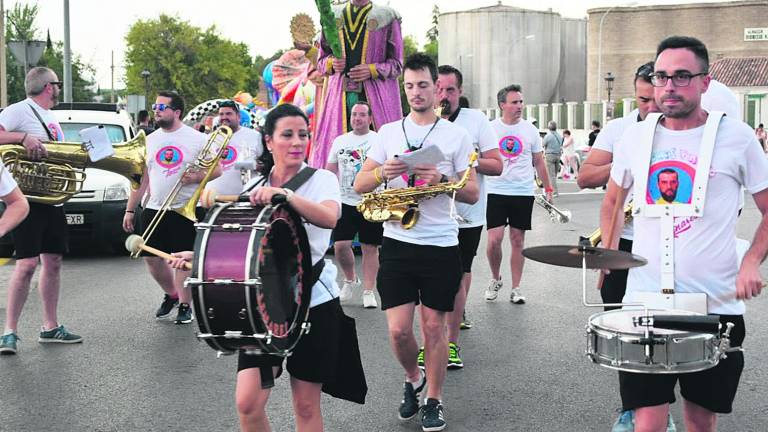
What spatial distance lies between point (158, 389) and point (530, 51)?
8424cm

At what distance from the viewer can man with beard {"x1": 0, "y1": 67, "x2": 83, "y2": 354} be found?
777 centimetres

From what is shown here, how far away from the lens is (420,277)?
594 cm

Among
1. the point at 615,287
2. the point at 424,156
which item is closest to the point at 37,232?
the point at 424,156

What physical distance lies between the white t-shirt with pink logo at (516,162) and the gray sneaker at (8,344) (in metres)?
4.45

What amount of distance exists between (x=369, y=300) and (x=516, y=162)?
6.29 ft

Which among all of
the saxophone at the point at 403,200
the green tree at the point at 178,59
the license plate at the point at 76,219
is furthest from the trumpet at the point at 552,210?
the green tree at the point at 178,59

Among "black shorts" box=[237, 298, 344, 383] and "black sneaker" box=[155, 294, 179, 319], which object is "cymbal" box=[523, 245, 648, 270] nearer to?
"black shorts" box=[237, 298, 344, 383]

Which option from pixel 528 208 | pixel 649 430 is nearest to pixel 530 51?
pixel 528 208

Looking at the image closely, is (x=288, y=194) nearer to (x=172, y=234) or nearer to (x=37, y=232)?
(x=37, y=232)

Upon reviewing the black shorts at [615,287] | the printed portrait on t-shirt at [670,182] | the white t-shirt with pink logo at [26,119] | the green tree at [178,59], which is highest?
the green tree at [178,59]

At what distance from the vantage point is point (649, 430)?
13.5 ft

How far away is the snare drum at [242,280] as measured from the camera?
13.0 feet

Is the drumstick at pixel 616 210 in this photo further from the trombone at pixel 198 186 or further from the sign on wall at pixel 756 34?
the sign on wall at pixel 756 34

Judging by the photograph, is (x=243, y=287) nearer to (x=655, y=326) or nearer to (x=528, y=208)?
(x=655, y=326)
